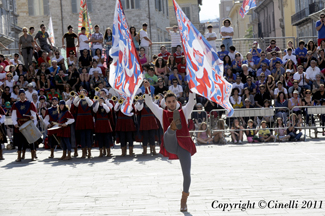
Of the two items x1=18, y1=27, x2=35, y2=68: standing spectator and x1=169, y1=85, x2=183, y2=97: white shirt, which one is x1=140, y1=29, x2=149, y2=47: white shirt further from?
x1=18, y1=27, x2=35, y2=68: standing spectator

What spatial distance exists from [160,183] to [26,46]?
1311 centimetres

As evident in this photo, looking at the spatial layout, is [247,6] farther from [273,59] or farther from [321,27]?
[321,27]

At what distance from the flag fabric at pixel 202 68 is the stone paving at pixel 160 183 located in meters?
1.63

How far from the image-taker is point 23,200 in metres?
8.55

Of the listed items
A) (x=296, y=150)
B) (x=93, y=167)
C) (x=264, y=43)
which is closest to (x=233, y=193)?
(x=93, y=167)

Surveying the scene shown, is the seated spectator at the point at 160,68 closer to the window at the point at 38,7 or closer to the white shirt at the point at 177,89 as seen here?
the white shirt at the point at 177,89

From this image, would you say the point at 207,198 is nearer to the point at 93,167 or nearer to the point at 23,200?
the point at 23,200

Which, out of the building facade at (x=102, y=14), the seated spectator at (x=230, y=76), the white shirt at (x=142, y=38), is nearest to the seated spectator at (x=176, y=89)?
the seated spectator at (x=230, y=76)

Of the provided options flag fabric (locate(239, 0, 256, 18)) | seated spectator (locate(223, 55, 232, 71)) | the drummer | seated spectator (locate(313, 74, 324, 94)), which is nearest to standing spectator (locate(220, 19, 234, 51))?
seated spectator (locate(223, 55, 232, 71))

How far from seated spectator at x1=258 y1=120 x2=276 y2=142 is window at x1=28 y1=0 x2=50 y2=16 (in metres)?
27.5

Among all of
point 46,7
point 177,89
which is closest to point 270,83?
point 177,89

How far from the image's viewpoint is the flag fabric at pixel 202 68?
729 cm

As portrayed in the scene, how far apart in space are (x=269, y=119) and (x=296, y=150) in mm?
2823

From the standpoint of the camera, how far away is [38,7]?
39531 mm
